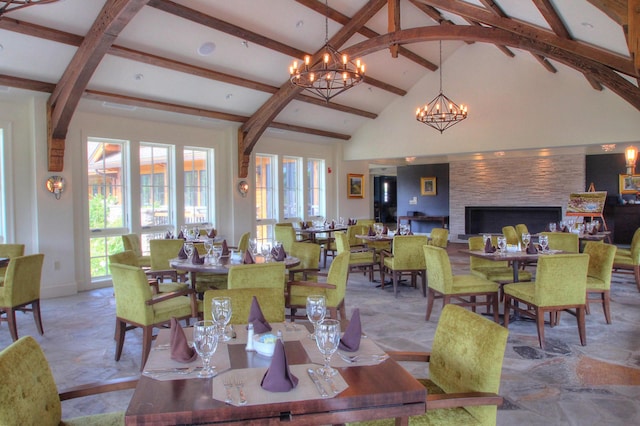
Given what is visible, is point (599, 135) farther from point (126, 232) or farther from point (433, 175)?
point (126, 232)

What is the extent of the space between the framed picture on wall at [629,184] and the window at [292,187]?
27.0 feet

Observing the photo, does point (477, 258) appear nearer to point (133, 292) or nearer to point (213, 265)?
point (213, 265)

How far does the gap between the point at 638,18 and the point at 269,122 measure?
635cm

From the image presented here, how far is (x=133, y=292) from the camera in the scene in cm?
368

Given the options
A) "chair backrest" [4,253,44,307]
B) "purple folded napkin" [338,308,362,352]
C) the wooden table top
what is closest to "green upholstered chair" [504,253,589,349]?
"purple folded napkin" [338,308,362,352]

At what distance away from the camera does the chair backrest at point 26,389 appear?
156 cm

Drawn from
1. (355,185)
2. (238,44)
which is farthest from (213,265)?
(355,185)

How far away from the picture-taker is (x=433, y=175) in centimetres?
1413

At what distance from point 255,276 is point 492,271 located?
323 cm

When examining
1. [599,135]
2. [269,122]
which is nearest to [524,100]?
[599,135]

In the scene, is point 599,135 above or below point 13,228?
above

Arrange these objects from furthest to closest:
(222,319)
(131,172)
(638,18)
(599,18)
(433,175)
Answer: (433,175), (131,172), (599,18), (638,18), (222,319)

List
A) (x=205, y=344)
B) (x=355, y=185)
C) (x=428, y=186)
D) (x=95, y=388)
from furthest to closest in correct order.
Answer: (x=428, y=186) < (x=355, y=185) < (x=95, y=388) < (x=205, y=344)

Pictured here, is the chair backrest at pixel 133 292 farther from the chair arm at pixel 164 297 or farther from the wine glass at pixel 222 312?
the wine glass at pixel 222 312
